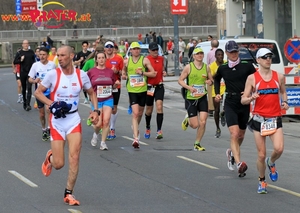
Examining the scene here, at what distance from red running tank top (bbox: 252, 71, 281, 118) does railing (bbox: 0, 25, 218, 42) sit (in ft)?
203

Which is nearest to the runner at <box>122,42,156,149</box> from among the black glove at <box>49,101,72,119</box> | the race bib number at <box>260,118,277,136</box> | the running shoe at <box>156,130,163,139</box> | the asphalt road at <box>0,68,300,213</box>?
the asphalt road at <box>0,68,300,213</box>

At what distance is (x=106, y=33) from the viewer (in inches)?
2899

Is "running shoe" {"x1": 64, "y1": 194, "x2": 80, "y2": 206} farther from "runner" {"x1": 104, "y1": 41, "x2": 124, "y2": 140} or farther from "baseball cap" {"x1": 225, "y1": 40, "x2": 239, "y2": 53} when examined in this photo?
"runner" {"x1": 104, "y1": 41, "x2": 124, "y2": 140}

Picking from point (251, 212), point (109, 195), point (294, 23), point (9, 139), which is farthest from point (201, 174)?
point (294, 23)

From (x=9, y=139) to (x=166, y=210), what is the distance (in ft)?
26.3

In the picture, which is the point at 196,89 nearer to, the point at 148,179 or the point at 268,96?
the point at 148,179

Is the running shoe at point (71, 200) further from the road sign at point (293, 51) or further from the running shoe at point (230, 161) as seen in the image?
the road sign at point (293, 51)

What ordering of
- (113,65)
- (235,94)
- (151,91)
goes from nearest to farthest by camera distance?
(235,94)
(151,91)
(113,65)

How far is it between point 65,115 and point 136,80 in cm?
581

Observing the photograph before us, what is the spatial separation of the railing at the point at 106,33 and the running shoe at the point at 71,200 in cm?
6263

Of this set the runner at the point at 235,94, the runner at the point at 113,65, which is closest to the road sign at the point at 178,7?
the runner at the point at 113,65

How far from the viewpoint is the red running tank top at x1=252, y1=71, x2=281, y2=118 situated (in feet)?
34.1

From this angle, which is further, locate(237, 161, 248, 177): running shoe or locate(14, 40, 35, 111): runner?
locate(14, 40, 35, 111): runner

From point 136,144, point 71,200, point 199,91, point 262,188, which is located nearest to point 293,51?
point 199,91
